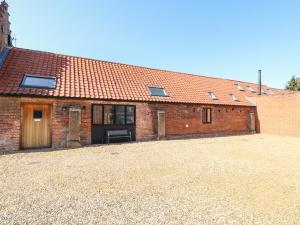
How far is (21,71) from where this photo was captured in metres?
11.4

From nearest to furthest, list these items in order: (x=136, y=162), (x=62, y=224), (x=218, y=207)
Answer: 1. (x=62, y=224)
2. (x=218, y=207)
3. (x=136, y=162)

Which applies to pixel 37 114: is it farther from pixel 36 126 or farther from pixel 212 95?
pixel 212 95

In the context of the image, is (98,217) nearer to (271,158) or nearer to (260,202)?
(260,202)

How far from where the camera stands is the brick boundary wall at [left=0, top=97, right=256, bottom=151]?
31.9 feet

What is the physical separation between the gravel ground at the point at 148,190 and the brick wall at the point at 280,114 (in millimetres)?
10941

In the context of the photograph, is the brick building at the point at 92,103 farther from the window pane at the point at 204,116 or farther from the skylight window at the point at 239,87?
the skylight window at the point at 239,87

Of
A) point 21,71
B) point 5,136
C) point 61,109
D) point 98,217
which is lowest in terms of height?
point 98,217

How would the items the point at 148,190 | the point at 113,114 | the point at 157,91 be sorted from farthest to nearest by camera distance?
the point at 157,91 < the point at 113,114 < the point at 148,190

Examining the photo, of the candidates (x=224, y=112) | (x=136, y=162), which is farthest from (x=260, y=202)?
(x=224, y=112)

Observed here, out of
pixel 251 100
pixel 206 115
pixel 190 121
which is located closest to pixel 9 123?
pixel 190 121

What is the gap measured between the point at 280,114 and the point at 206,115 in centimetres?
764

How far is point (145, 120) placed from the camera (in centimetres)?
1357

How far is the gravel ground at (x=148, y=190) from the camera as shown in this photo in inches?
145

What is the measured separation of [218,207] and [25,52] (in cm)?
1485
